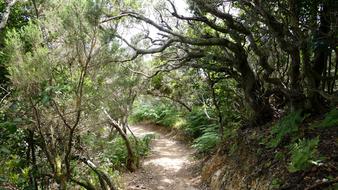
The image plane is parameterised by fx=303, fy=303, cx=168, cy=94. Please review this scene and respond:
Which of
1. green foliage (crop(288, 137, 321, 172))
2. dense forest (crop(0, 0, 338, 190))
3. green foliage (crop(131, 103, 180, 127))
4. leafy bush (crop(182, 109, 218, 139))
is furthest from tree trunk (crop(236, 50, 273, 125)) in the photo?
green foliage (crop(131, 103, 180, 127))

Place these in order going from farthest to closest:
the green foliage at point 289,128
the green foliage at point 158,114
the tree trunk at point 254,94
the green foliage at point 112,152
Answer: the green foliage at point 158,114, the green foliage at point 112,152, the tree trunk at point 254,94, the green foliage at point 289,128

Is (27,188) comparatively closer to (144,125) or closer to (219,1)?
(219,1)

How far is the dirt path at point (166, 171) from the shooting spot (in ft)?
28.0

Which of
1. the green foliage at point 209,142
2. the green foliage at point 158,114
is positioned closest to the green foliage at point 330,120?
the green foliage at point 209,142

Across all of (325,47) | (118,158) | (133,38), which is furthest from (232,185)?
(133,38)

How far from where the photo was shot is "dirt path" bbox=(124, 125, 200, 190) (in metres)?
8.55

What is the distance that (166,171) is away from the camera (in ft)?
32.6

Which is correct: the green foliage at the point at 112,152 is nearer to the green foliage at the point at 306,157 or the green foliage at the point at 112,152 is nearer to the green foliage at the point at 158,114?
the green foliage at the point at 158,114

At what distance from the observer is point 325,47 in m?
4.62

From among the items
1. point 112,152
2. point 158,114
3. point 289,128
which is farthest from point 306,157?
point 158,114

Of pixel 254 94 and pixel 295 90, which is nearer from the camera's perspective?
pixel 295 90

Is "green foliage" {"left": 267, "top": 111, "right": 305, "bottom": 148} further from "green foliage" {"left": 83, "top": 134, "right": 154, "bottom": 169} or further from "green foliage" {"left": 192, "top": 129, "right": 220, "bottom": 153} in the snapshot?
"green foliage" {"left": 83, "top": 134, "right": 154, "bottom": 169}

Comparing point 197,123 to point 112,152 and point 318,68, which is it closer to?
point 112,152

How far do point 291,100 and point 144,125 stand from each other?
607 inches
